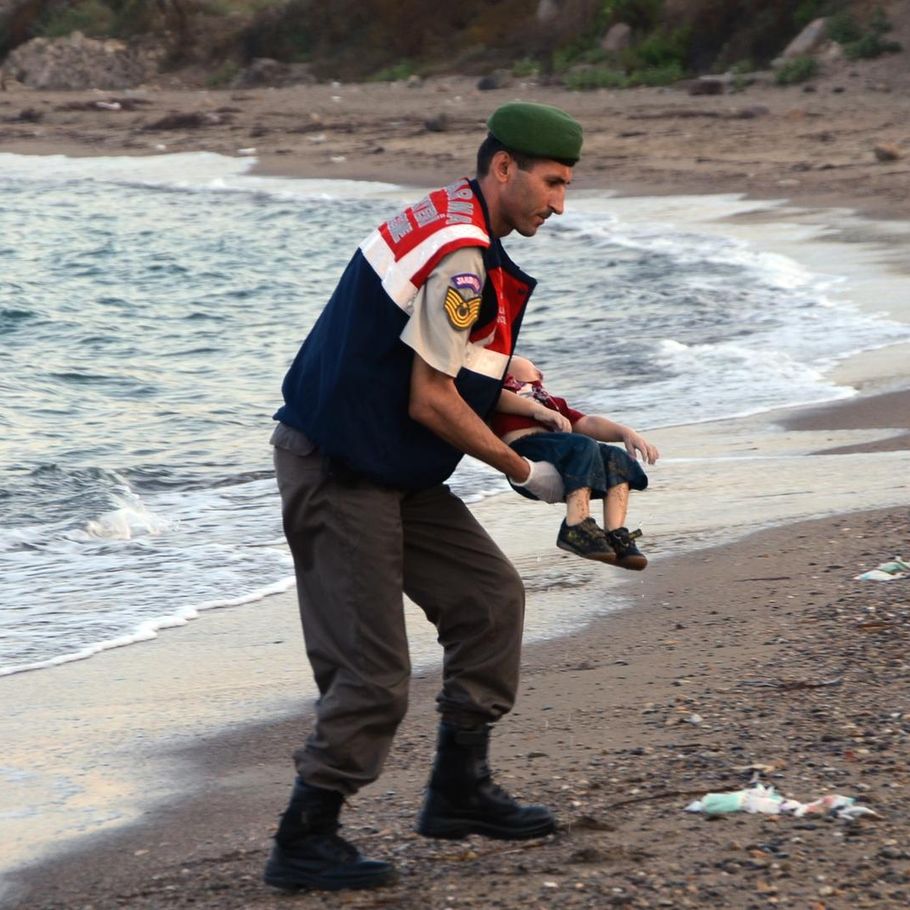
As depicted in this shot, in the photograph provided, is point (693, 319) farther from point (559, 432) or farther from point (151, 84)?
point (151, 84)

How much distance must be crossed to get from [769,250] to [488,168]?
556 inches

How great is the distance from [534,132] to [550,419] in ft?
2.16

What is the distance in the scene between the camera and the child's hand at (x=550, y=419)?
3852mm

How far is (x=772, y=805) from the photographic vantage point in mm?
3848

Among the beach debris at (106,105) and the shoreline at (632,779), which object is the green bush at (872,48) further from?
the shoreline at (632,779)

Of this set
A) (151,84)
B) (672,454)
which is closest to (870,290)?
(672,454)

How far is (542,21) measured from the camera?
36.7 metres

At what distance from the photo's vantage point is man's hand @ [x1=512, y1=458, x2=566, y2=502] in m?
3.73

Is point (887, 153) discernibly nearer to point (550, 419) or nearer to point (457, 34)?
point (550, 419)

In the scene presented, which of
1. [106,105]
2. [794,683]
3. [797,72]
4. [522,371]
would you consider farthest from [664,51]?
[522,371]

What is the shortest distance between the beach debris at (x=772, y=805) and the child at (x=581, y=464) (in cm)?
56

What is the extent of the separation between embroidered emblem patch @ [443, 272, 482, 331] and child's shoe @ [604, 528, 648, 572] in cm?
64

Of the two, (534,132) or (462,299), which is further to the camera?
(534,132)

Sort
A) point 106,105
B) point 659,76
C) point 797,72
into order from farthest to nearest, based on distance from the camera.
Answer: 1. point 106,105
2. point 659,76
3. point 797,72
